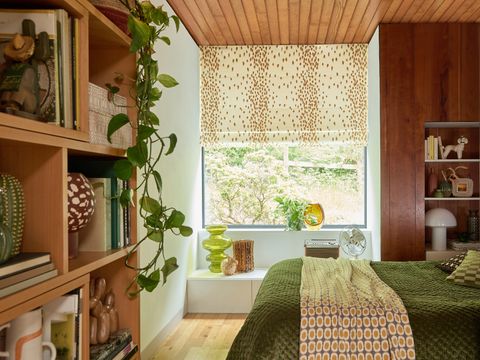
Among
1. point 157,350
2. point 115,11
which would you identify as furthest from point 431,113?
point 115,11

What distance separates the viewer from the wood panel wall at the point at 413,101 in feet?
15.6

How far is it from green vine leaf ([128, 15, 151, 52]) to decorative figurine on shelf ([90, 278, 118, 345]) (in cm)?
76

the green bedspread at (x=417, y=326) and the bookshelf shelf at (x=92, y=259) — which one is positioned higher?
the bookshelf shelf at (x=92, y=259)

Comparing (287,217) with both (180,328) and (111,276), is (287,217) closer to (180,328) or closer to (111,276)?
(180,328)

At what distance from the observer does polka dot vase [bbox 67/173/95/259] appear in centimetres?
146

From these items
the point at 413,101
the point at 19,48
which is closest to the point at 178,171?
the point at 413,101

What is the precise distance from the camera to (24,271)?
1.09 metres

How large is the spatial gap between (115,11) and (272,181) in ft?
14.1

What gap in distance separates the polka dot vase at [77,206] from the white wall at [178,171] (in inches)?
74.1

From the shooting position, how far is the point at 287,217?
5480mm

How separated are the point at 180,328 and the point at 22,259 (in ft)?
11.4

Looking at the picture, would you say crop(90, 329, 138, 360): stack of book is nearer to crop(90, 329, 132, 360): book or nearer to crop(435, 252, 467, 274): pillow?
crop(90, 329, 132, 360): book

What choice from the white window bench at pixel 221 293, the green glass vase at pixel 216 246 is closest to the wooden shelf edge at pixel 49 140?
the white window bench at pixel 221 293

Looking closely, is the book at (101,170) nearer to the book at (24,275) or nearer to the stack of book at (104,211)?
the stack of book at (104,211)
